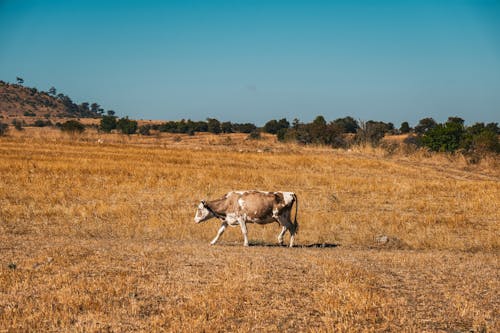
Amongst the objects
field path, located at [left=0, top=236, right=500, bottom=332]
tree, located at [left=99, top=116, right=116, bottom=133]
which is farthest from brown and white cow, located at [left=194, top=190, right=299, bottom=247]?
tree, located at [left=99, top=116, right=116, bottom=133]

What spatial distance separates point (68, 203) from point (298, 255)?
44.8ft

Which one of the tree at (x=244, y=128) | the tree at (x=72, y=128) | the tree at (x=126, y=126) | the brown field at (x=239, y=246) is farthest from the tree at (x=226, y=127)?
the brown field at (x=239, y=246)

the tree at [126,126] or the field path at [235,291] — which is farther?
the tree at [126,126]

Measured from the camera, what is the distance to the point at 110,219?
2242 cm

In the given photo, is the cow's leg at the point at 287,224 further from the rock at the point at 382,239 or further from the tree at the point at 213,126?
the tree at the point at 213,126

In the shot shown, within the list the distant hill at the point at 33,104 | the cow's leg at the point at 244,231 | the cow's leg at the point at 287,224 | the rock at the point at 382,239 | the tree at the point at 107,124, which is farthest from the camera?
the distant hill at the point at 33,104

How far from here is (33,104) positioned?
16325 centimetres

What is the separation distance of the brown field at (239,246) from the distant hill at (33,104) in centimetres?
11321

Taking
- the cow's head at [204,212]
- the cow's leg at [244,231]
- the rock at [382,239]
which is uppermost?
the cow's head at [204,212]

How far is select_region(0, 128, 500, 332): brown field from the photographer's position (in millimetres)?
9281

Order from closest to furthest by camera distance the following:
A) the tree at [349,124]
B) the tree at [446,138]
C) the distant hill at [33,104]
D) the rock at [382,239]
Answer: the rock at [382,239]
the tree at [446,138]
the tree at [349,124]
the distant hill at [33,104]

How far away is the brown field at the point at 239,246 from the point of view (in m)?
9.28

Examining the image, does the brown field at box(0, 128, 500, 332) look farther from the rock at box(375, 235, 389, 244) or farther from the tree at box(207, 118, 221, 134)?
the tree at box(207, 118, 221, 134)

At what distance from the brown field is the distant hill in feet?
371
